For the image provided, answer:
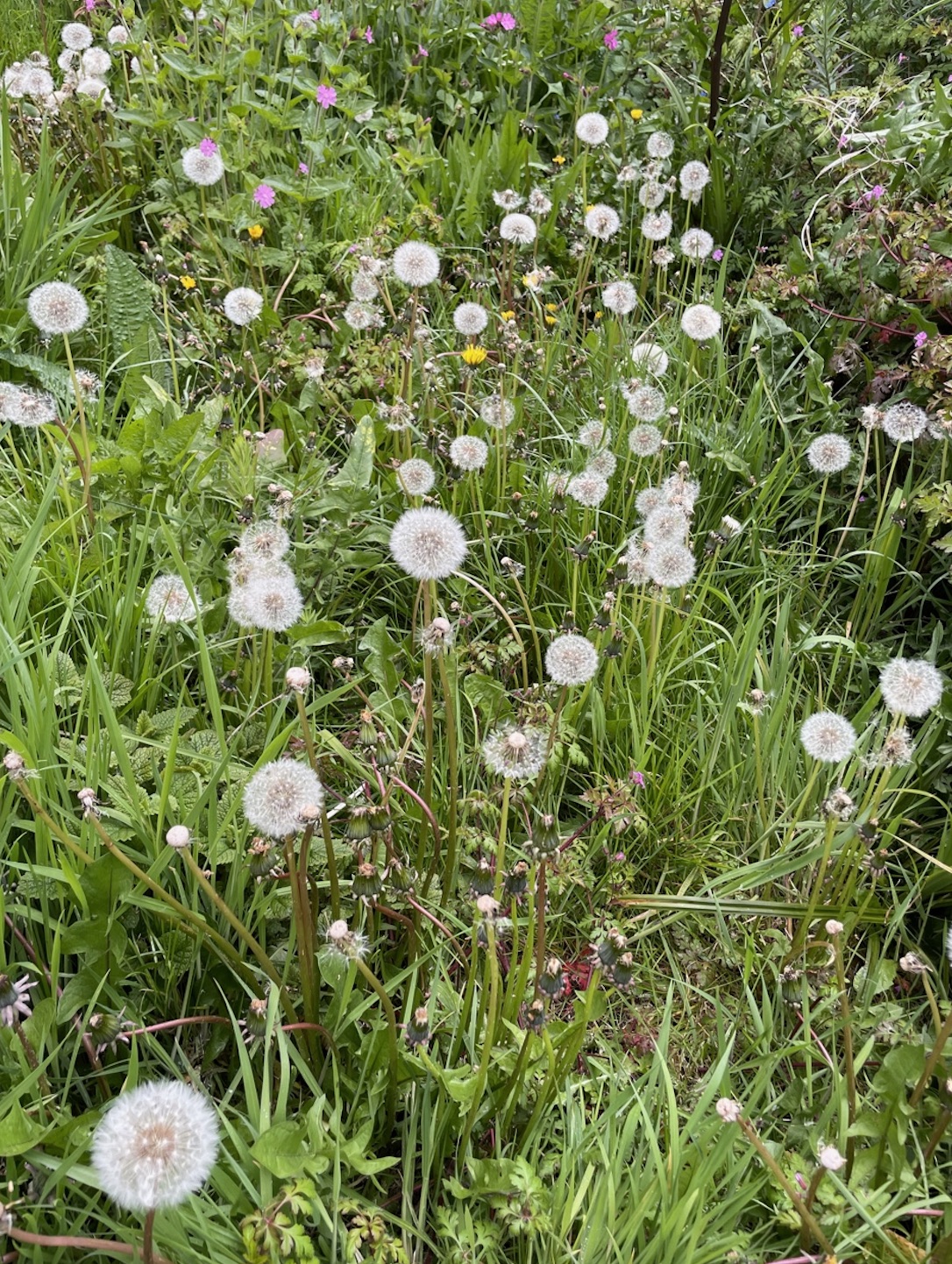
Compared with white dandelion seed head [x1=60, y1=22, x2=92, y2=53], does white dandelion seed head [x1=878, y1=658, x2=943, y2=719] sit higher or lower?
lower

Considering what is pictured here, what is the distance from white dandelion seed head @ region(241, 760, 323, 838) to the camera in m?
1.32

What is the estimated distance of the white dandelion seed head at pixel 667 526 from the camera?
200 centimetres

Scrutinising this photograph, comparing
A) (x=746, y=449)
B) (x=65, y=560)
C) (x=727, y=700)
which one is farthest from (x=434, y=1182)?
(x=746, y=449)

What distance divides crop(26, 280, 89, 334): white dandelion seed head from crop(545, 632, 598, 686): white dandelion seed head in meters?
1.34

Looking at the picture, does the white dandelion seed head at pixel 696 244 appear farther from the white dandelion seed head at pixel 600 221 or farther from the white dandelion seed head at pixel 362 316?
the white dandelion seed head at pixel 362 316

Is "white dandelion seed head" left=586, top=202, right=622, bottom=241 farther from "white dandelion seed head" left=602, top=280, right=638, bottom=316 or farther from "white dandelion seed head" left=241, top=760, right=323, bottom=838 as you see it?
"white dandelion seed head" left=241, top=760, right=323, bottom=838

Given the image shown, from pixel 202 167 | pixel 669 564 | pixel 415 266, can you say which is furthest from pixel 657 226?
pixel 669 564

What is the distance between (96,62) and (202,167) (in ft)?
2.66

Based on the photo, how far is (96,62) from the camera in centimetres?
342

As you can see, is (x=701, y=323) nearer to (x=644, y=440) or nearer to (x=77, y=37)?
(x=644, y=440)

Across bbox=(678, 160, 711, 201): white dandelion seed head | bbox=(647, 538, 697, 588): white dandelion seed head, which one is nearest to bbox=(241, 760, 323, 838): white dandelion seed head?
bbox=(647, 538, 697, 588): white dandelion seed head

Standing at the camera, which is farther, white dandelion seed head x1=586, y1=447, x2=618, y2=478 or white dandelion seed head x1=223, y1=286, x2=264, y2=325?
white dandelion seed head x1=223, y1=286, x2=264, y2=325

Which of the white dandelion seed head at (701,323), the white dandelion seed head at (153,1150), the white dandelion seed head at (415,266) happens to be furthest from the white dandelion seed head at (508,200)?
the white dandelion seed head at (153,1150)

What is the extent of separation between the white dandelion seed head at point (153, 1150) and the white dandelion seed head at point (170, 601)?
1.01m
